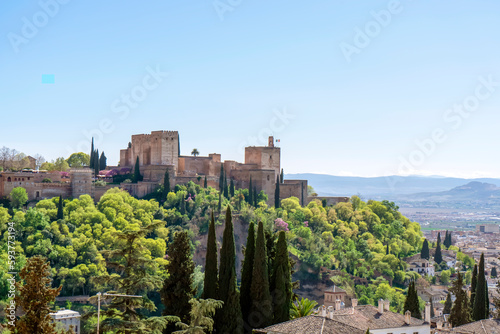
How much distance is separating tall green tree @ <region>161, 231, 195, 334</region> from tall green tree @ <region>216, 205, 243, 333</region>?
4.21 ft

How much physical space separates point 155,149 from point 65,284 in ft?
76.7

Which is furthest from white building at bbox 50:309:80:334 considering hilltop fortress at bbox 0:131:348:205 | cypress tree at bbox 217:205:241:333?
cypress tree at bbox 217:205:241:333

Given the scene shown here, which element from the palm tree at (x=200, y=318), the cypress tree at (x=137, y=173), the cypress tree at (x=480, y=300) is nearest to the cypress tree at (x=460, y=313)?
the cypress tree at (x=480, y=300)

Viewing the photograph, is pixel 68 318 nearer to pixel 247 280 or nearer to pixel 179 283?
pixel 247 280

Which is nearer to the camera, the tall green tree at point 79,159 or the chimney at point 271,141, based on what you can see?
the tall green tree at point 79,159

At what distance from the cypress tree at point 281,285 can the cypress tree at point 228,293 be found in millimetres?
2131

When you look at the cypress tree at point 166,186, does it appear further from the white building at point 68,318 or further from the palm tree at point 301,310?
the palm tree at point 301,310

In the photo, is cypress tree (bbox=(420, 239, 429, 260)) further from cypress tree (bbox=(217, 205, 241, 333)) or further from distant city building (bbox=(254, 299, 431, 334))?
cypress tree (bbox=(217, 205, 241, 333))

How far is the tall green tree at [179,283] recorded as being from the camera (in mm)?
27625

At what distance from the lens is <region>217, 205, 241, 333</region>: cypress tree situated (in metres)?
27.5

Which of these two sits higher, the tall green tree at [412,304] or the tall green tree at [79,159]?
the tall green tree at [79,159]

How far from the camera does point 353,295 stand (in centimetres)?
6956

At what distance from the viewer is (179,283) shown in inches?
1087

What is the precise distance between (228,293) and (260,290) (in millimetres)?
1506
